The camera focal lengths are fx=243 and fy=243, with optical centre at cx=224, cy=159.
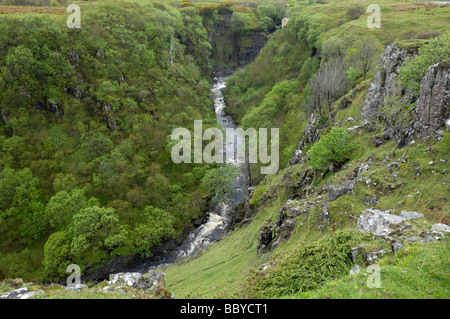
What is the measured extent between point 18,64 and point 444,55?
71.3 m

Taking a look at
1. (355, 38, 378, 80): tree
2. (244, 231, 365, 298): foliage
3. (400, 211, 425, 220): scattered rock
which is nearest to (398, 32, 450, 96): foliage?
(400, 211, 425, 220): scattered rock

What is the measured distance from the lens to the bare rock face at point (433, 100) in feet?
70.7

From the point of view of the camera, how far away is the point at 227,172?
54250mm

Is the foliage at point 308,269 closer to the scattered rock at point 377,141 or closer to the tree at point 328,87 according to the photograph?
the scattered rock at point 377,141

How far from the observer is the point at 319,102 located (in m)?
48.7

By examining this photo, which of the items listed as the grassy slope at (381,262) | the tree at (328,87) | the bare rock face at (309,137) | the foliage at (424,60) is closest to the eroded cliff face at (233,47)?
the tree at (328,87)

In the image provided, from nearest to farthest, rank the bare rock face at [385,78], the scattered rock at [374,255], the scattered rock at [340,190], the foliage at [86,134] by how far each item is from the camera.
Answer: the scattered rock at [374,255], the scattered rock at [340,190], the bare rock face at [385,78], the foliage at [86,134]

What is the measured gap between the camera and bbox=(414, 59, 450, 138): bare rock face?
21547 mm

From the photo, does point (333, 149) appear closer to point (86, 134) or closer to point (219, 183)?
point (219, 183)

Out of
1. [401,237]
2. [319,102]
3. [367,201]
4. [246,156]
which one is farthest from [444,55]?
[246,156]

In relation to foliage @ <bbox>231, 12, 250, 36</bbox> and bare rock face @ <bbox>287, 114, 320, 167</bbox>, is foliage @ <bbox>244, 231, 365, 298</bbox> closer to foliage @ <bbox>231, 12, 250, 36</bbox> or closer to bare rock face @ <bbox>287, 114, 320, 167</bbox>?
bare rock face @ <bbox>287, 114, 320, 167</bbox>

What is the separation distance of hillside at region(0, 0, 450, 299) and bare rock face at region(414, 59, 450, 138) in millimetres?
114

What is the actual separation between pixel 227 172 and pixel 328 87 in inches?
1070

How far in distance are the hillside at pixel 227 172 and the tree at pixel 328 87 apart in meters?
→ 0.42
